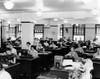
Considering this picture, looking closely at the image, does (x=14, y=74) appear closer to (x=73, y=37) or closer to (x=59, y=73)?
(x=59, y=73)

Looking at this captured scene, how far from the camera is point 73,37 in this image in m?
21.1

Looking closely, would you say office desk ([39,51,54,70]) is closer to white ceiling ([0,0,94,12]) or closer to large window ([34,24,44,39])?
white ceiling ([0,0,94,12])

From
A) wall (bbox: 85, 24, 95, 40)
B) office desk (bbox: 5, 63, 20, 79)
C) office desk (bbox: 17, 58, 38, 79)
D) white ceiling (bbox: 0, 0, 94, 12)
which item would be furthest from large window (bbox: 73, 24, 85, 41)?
office desk (bbox: 5, 63, 20, 79)

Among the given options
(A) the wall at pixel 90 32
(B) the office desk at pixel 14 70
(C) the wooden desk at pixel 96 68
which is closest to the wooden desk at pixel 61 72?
(B) the office desk at pixel 14 70

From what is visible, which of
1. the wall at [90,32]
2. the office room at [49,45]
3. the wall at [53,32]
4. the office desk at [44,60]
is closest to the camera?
the office room at [49,45]

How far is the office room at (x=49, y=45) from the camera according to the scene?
475 centimetres

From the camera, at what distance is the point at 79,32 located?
20922mm

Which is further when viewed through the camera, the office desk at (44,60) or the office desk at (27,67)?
the office desk at (44,60)

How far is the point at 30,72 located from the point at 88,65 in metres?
3.31

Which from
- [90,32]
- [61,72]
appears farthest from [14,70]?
[90,32]

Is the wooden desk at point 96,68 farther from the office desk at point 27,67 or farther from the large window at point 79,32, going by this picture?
the large window at point 79,32

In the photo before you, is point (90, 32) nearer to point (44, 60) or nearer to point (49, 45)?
point (49, 45)

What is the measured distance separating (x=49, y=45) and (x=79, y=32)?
8.40m

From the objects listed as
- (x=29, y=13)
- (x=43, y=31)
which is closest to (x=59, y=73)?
(x=29, y=13)
